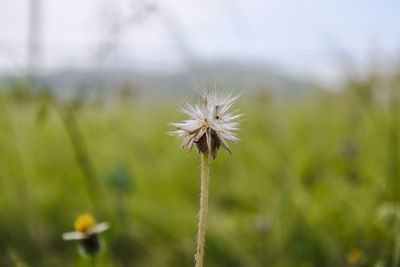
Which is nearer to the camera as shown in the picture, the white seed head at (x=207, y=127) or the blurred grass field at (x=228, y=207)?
the white seed head at (x=207, y=127)

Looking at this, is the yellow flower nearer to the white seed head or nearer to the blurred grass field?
the blurred grass field

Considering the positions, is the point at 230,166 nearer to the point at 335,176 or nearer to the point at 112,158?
the point at 112,158

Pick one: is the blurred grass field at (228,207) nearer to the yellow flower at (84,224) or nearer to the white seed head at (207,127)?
the yellow flower at (84,224)

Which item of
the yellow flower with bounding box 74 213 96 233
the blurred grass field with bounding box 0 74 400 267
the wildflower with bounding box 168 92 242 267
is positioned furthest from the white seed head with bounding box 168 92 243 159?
the yellow flower with bounding box 74 213 96 233

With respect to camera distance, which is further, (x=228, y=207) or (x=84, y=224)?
(x=228, y=207)

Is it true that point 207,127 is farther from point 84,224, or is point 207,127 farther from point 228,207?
point 228,207

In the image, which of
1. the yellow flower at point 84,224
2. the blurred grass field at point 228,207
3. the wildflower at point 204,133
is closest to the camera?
the wildflower at point 204,133

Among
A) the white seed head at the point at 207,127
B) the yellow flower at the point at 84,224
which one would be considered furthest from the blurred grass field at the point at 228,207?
the white seed head at the point at 207,127

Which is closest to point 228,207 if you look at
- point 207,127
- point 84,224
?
point 84,224

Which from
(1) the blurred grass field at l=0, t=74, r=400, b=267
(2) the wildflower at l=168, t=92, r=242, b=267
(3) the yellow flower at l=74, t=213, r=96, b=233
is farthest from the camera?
(1) the blurred grass field at l=0, t=74, r=400, b=267

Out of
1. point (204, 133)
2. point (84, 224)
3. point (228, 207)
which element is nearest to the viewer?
point (204, 133)
